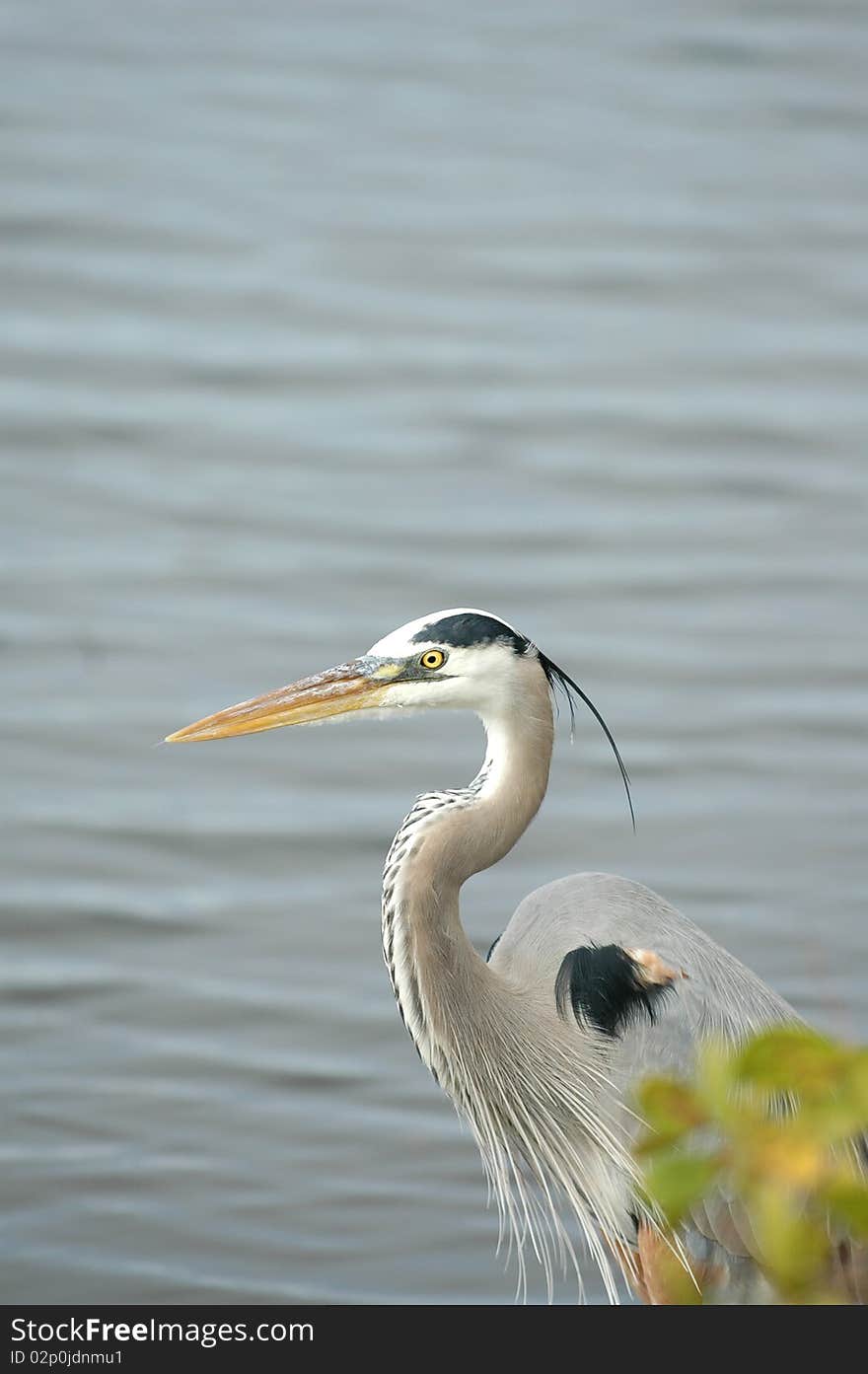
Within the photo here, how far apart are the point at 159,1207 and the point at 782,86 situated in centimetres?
811

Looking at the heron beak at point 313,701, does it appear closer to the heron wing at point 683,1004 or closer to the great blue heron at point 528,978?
the great blue heron at point 528,978

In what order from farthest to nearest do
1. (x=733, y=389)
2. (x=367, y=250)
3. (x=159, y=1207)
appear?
(x=367, y=250) → (x=733, y=389) → (x=159, y=1207)

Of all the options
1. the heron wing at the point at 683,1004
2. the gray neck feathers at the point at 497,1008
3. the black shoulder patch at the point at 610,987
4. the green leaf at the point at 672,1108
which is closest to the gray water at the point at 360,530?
the gray neck feathers at the point at 497,1008

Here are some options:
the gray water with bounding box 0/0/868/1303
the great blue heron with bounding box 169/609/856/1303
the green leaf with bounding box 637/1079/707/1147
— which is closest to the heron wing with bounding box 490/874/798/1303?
the great blue heron with bounding box 169/609/856/1303

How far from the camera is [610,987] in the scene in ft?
11.0

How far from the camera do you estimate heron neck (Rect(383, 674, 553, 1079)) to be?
3230 millimetres

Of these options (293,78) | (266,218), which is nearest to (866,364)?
(266,218)

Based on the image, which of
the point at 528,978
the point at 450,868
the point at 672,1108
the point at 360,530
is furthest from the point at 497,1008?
the point at 360,530

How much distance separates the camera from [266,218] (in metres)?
9.36

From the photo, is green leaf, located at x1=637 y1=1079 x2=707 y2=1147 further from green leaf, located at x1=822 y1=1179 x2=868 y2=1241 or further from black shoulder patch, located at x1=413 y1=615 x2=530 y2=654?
black shoulder patch, located at x1=413 y1=615 x2=530 y2=654

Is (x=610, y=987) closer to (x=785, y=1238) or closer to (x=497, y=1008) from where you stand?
(x=497, y=1008)

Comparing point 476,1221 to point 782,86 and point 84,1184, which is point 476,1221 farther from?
point 782,86

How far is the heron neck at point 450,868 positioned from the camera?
10.6 ft

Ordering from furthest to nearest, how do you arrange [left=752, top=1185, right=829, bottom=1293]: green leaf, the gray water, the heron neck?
1. the gray water
2. the heron neck
3. [left=752, top=1185, right=829, bottom=1293]: green leaf
